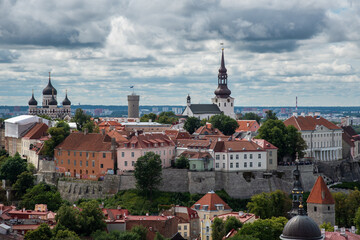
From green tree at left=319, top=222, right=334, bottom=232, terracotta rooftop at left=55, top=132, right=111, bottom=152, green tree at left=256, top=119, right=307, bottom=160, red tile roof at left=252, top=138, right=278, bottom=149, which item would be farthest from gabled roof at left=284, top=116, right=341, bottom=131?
green tree at left=319, top=222, right=334, bottom=232

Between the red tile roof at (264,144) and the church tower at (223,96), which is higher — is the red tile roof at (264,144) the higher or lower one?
the lower one

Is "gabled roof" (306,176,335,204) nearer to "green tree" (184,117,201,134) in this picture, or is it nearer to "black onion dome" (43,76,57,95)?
"green tree" (184,117,201,134)

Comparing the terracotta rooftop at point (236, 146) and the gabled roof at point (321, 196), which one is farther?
the terracotta rooftop at point (236, 146)

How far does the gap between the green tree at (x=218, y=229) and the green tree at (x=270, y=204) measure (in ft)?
26.2

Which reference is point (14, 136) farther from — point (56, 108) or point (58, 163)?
point (56, 108)

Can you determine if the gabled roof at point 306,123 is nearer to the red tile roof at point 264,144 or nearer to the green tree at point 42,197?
the red tile roof at point 264,144

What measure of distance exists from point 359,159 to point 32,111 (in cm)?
8070

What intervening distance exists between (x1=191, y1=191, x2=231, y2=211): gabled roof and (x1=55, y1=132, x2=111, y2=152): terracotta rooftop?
47.4ft

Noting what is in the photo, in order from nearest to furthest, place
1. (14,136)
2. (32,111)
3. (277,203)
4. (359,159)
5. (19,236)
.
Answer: (19,236) < (277,203) < (14,136) < (359,159) < (32,111)

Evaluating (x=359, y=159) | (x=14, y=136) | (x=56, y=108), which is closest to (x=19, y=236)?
(x=14, y=136)

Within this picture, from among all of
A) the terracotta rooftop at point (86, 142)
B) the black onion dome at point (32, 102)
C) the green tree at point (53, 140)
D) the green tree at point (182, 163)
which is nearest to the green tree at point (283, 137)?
the green tree at point (182, 163)

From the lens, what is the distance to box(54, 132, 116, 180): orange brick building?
91688 mm

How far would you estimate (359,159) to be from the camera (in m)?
120

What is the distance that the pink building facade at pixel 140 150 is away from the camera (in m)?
90.6
